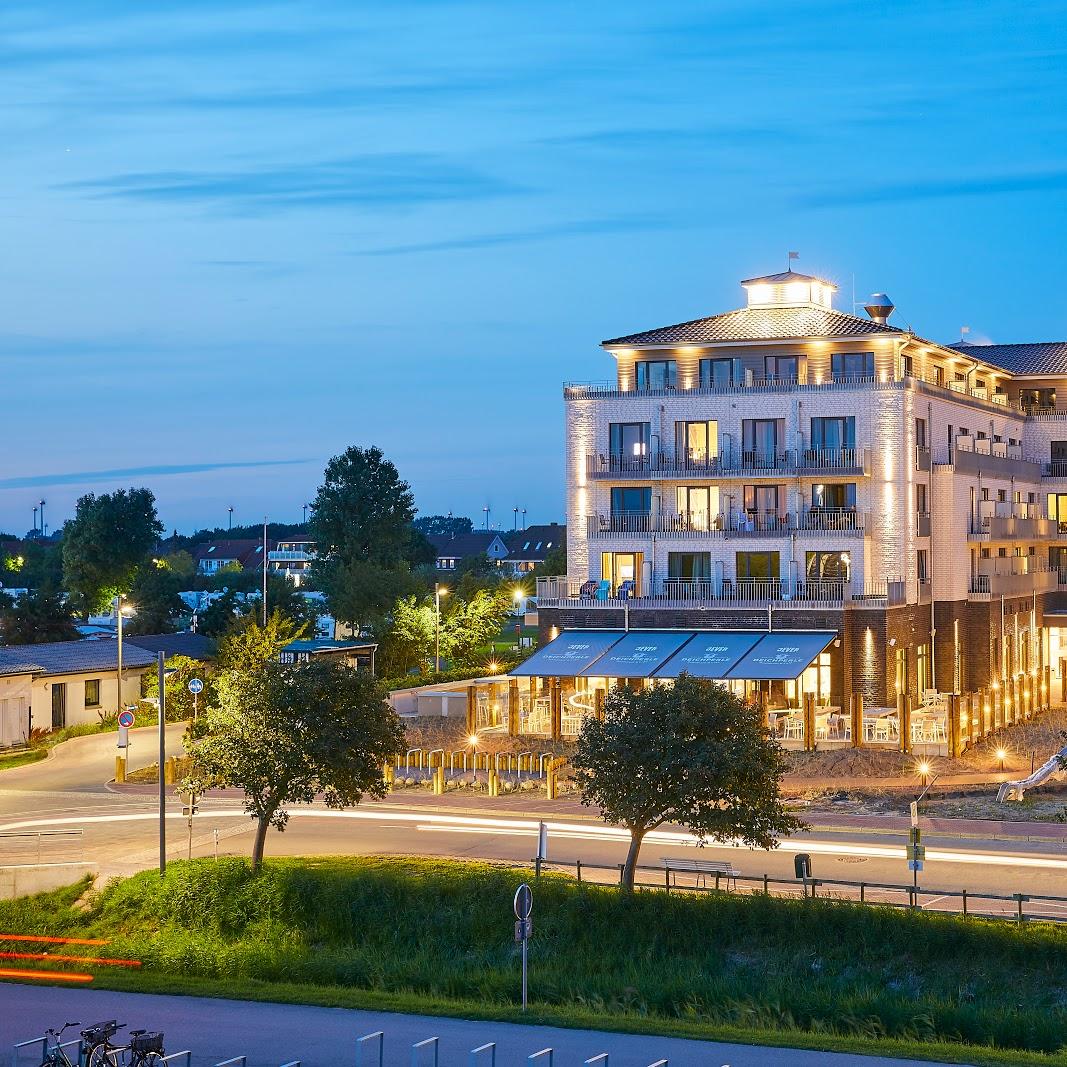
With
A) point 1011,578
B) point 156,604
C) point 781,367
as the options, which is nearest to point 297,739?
point 781,367

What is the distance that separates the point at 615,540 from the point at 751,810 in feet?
102

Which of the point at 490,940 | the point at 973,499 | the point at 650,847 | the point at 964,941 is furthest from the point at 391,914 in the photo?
the point at 973,499

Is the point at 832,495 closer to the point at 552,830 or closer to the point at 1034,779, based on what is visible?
the point at 1034,779

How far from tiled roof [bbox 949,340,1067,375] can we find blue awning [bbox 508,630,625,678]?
2900 cm

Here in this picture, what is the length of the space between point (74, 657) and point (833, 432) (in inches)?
1137

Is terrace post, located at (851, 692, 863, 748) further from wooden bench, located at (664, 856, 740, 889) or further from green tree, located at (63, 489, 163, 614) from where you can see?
green tree, located at (63, 489, 163, 614)

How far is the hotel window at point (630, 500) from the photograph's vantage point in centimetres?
6212

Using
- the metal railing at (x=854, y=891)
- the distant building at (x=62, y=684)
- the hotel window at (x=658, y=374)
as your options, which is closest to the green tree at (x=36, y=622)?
the distant building at (x=62, y=684)

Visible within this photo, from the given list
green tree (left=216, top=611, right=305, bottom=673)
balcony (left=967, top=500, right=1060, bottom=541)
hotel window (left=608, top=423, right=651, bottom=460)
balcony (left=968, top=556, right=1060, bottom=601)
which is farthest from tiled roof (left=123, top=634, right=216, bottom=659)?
balcony (left=967, top=500, right=1060, bottom=541)

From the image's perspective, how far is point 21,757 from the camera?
177 ft

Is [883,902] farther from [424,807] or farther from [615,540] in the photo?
[615,540]

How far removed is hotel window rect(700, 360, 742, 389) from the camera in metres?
61.6

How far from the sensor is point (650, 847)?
124ft

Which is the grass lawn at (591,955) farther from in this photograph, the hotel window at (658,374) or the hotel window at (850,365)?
the hotel window at (850,365)
